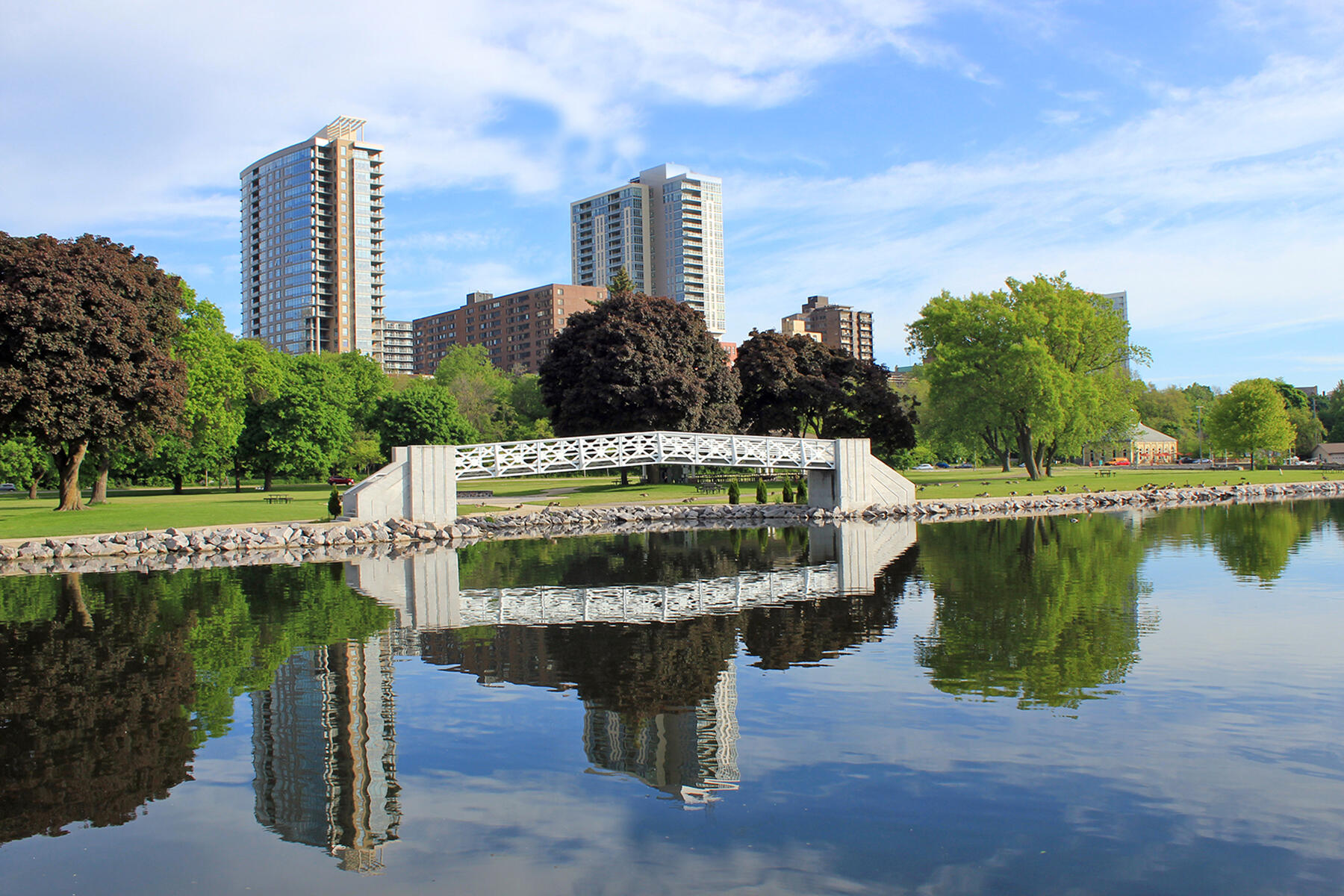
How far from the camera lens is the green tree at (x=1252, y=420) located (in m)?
77.1

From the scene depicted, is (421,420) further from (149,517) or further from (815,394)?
(149,517)

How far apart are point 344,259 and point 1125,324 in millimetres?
118761

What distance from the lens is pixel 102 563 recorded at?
2692cm

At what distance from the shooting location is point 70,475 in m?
39.2

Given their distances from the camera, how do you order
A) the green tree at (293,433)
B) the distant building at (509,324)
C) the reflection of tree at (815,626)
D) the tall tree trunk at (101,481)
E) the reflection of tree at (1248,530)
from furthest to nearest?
1. the distant building at (509,324)
2. the green tree at (293,433)
3. the tall tree trunk at (101,481)
4. the reflection of tree at (1248,530)
5. the reflection of tree at (815,626)

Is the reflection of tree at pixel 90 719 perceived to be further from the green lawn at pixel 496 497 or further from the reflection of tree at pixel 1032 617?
the green lawn at pixel 496 497

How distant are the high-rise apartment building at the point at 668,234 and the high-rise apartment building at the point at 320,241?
140 feet

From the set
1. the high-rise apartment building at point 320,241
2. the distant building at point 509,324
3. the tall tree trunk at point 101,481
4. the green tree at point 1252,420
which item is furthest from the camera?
the distant building at point 509,324

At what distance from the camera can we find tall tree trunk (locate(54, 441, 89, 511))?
38531 mm

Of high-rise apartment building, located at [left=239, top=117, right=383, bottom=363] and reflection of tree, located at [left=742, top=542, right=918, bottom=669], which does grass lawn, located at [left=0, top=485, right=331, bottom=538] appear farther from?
high-rise apartment building, located at [left=239, top=117, right=383, bottom=363]

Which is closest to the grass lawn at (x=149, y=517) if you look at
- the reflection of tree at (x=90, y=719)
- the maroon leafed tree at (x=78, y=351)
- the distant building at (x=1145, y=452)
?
the maroon leafed tree at (x=78, y=351)

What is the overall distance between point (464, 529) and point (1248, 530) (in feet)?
88.3

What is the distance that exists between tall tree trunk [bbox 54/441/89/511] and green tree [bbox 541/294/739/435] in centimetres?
2308

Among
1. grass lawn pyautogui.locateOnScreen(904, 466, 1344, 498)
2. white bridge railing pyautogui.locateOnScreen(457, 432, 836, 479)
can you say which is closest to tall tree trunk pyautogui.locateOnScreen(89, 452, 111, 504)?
white bridge railing pyautogui.locateOnScreen(457, 432, 836, 479)
